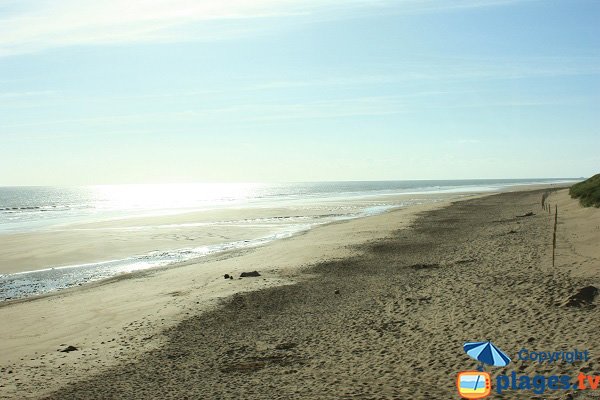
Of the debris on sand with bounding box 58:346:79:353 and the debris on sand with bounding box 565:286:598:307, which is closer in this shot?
the debris on sand with bounding box 565:286:598:307

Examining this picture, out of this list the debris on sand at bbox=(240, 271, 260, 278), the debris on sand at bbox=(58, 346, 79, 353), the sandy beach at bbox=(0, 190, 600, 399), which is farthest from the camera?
the debris on sand at bbox=(240, 271, 260, 278)

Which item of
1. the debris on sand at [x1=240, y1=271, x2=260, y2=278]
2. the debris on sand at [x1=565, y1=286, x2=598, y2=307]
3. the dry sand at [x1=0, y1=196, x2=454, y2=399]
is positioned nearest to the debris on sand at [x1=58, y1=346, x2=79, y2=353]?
the dry sand at [x1=0, y1=196, x2=454, y2=399]

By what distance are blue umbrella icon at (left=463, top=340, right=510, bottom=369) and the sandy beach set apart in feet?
0.53

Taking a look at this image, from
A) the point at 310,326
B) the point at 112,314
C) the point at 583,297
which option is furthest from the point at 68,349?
the point at 583,297

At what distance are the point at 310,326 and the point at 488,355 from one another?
5.11m

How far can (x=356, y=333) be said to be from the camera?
1233 cm

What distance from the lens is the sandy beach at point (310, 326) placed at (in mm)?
9664

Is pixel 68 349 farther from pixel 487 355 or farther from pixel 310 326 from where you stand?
pixel 487 355

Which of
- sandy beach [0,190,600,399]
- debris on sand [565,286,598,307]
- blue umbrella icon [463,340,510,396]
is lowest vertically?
sandy beach [0,190,600,399]

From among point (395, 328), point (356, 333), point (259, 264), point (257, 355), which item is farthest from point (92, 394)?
point (259, 264)

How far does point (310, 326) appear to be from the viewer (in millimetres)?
13242

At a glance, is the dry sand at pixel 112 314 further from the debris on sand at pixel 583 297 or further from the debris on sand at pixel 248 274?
the debris on sand at pixel 583 297

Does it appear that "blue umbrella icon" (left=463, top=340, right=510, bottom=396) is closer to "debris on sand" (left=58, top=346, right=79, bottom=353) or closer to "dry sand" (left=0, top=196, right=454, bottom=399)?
"dry sand" (left=0, top=196, right=454, bottom=399)

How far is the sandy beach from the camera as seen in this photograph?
9664 millimetres
